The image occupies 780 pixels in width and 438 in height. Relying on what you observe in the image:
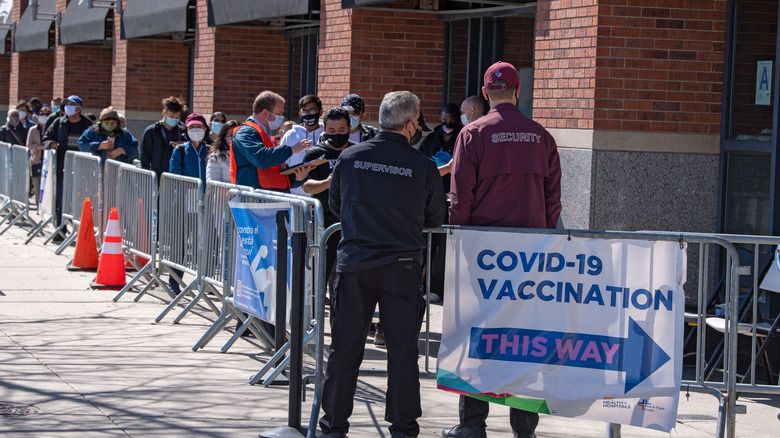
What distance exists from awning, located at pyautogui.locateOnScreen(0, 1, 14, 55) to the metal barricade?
21.0 m

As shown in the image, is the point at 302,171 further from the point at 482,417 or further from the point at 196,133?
the point at 196,133

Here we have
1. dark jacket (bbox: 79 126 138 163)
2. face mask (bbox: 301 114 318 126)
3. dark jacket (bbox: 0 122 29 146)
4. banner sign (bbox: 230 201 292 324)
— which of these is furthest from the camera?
dark jacket (bbox: 0 122 29 146)

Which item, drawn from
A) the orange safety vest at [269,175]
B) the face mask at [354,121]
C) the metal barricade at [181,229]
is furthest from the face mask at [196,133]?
the face mask at [354,121]

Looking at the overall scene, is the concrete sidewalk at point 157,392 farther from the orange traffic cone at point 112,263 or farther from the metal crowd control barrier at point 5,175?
the metal crowd control barrier at point 5,175

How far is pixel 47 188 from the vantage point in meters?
15.3

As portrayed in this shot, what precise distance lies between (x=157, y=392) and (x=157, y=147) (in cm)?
582

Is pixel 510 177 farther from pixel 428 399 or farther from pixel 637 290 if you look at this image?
pixel 428 399

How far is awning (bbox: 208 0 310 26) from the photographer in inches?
508

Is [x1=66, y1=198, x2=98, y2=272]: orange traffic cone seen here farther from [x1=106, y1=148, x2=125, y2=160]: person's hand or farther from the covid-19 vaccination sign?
the covid-19 vaccination sign

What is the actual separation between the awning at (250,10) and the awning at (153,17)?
4.90 feet

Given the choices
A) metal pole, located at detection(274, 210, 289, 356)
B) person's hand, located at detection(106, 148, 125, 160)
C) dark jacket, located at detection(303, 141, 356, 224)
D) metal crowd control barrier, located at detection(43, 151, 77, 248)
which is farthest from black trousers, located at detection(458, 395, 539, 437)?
metal crowd control barrier, located at detection(43, 151, 77, 248)

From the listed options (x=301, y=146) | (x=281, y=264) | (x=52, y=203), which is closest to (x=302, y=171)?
(x=301, y=146)

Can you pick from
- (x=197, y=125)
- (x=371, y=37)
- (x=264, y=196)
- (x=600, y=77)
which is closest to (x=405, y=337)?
(x=264, y=196)

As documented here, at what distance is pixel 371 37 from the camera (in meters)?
12.3
